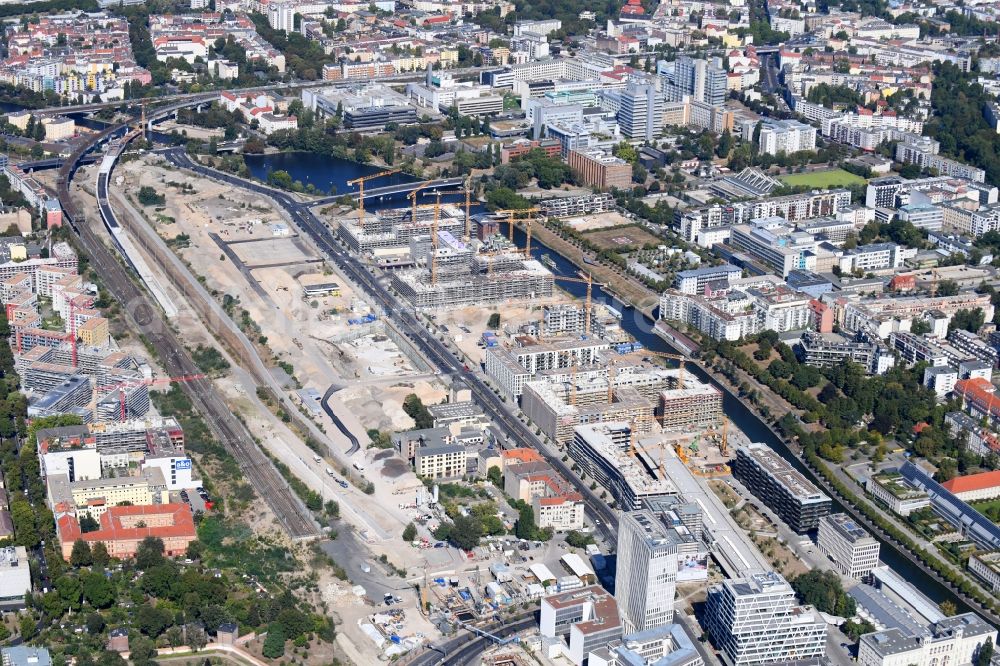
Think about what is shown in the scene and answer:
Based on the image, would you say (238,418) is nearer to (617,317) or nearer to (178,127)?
(617,317)

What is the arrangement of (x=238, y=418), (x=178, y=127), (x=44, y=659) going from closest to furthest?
(x=44, y=659)
(x=238, y=418)
(x=178, y=127)

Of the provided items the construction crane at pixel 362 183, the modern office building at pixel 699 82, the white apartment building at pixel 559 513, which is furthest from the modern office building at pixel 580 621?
the modern office building at pixel 699 82

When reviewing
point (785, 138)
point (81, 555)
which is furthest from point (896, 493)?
point (785, 138)

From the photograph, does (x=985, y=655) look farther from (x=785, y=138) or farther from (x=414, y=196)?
(x=785, y=138)

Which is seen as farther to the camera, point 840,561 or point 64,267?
point 64,267

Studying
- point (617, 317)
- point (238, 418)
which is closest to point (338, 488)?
point (238, 418)

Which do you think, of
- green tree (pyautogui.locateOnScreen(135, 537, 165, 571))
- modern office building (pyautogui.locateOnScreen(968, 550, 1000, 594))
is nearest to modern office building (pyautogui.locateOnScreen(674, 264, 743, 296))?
modern office building (pyautogui.locateOnScreen(968, 550, 1000, 594))

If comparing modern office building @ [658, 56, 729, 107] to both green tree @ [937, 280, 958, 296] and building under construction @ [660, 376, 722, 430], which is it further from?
building under construction @ [660, 376, 722, 430]
